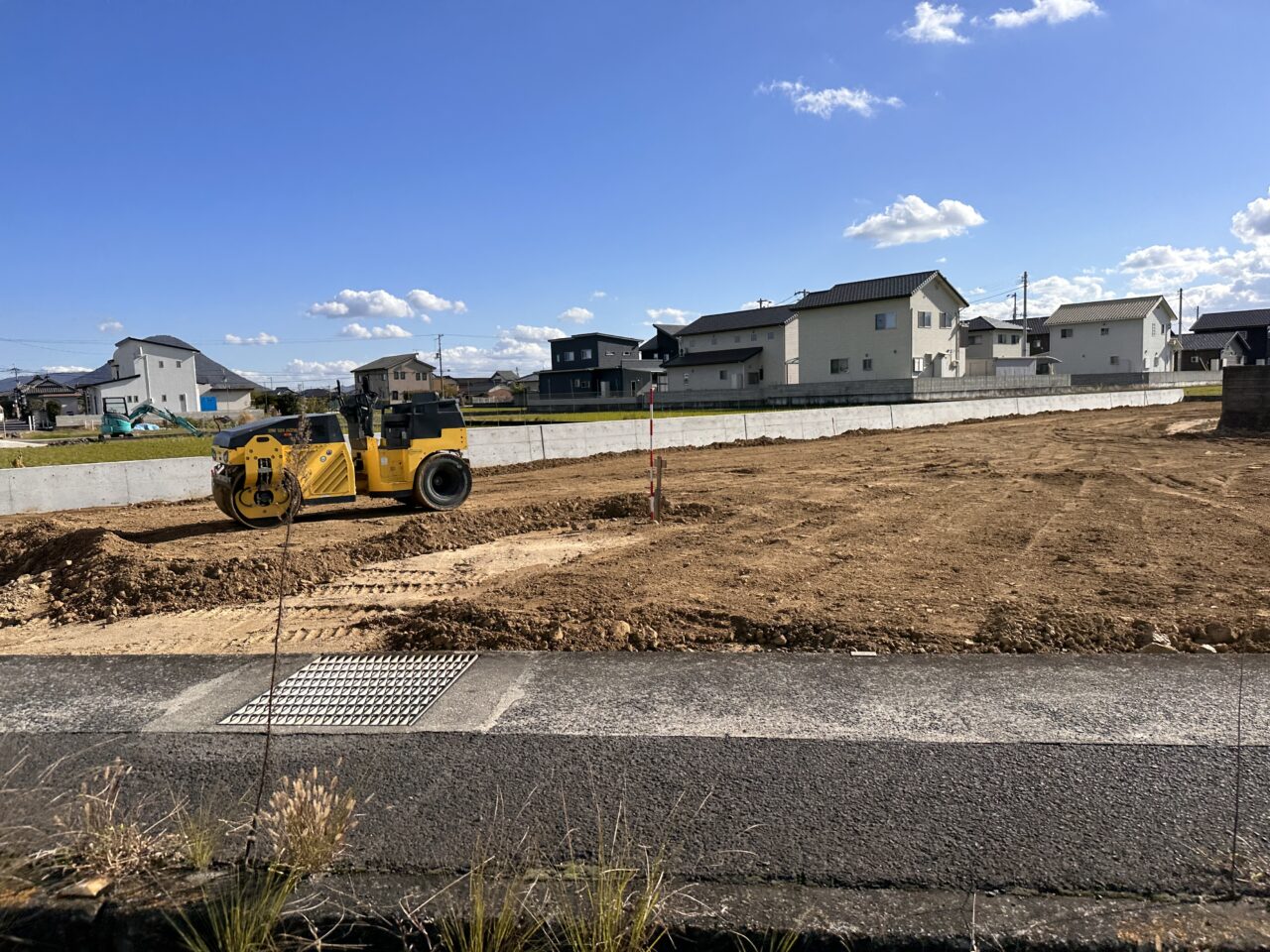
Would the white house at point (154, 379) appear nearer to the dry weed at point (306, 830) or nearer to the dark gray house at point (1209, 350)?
the dry weed at point (306, 830)

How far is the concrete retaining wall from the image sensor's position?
14508 mm

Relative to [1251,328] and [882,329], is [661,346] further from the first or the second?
[1251,328]

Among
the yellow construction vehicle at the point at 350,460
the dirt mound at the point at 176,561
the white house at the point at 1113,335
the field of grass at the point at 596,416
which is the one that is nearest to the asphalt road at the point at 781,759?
the dirt mound at the point at 176,561

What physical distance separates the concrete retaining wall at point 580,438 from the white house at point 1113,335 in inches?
1112

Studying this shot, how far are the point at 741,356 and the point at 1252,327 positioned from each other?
61.8 metres

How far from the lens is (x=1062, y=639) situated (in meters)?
5.80

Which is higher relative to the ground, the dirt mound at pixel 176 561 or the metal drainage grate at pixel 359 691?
the dirt mound at pixel 176 561

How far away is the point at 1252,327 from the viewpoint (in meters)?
82.8

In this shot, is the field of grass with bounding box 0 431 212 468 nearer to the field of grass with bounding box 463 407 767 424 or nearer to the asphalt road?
the field of grass with bounding box 463 407 767 424

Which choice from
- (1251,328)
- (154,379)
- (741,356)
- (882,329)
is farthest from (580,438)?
(1251,328)

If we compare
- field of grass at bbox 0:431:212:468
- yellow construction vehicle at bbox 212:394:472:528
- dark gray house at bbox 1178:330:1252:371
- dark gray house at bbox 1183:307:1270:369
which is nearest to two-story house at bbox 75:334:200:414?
field of grass at bbox 0:431:212:468

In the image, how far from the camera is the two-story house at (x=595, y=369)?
238 feet

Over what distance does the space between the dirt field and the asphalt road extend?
3.29 feet

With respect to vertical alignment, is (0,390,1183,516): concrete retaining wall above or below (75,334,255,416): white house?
below
